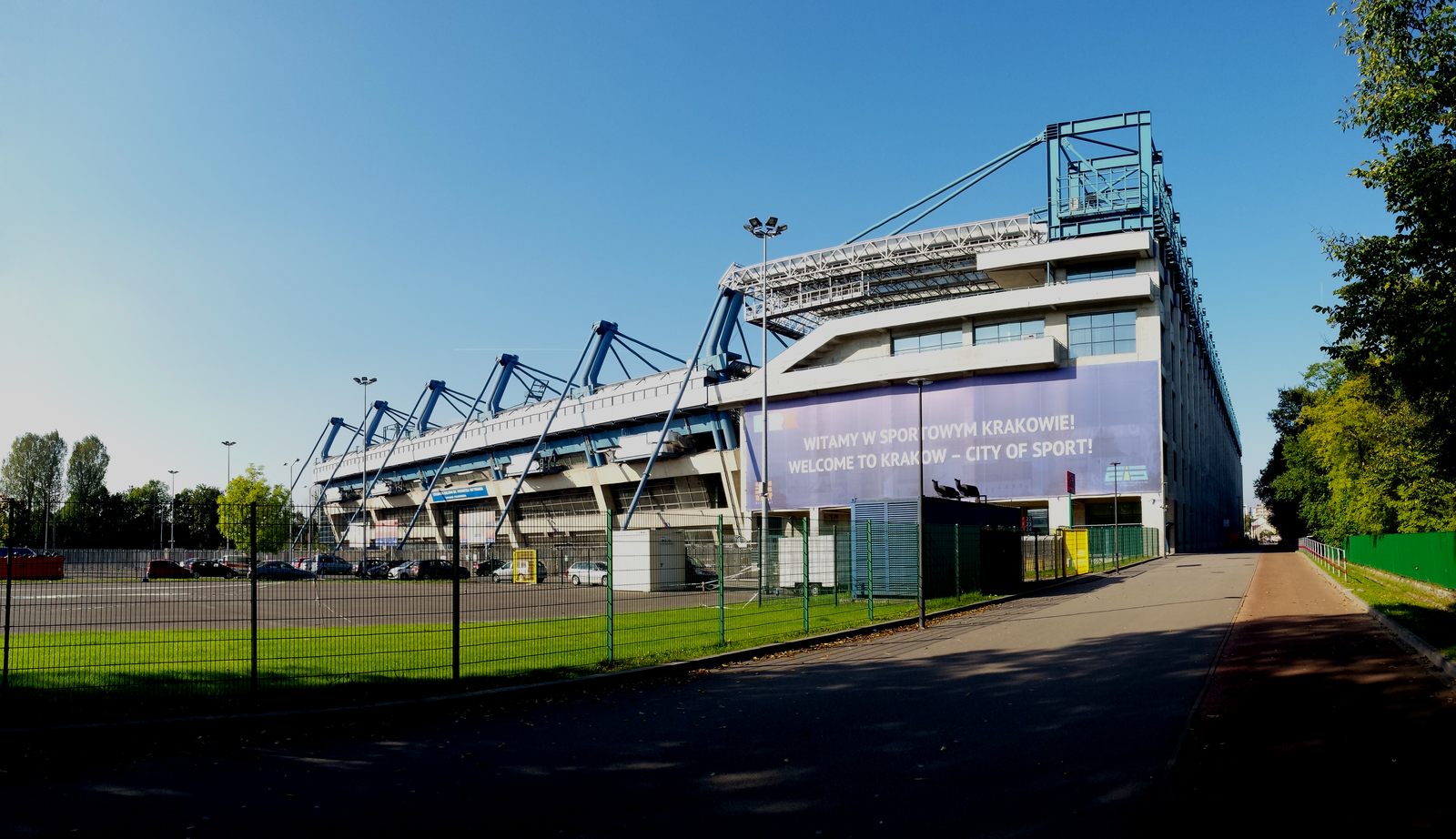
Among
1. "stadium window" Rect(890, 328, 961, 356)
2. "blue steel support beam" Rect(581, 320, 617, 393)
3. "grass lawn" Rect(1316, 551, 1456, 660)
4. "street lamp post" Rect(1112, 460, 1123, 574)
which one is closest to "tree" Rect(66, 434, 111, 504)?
"blue steel support beam" Rect(581, 320, 617, 393)

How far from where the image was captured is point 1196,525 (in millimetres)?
86938

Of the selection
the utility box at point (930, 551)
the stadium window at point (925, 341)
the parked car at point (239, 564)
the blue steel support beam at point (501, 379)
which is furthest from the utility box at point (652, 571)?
the blue steel support beam at point (501, 379)

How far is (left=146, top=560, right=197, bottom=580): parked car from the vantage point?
12.1 metres

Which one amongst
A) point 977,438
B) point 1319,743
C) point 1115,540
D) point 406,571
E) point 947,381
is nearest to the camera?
point 1319,743

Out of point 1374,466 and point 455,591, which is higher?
point 1374,466

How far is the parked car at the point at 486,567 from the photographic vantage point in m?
12.5

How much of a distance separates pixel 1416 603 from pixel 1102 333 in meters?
43.7

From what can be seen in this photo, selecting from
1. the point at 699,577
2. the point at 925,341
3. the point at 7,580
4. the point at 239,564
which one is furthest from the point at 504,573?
the point at 925,341

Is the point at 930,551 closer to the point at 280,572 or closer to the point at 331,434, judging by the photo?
the point at 280,572

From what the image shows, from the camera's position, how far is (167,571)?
12.6 meters

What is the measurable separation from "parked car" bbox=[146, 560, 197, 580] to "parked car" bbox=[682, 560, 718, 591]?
27.5 ft

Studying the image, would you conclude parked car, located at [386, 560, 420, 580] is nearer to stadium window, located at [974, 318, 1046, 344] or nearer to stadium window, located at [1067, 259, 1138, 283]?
stadium window, located at [974, 318, 1046, 344]

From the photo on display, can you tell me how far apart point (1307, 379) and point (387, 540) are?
73.0m

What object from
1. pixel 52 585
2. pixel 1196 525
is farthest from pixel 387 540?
pixel 1196 525
